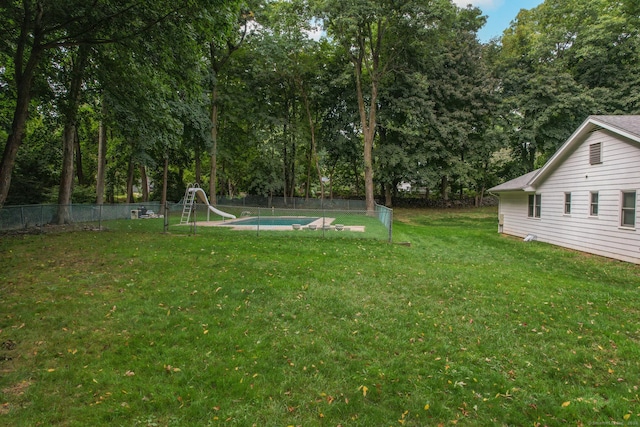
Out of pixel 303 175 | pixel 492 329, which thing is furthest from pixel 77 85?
pixel 303 175

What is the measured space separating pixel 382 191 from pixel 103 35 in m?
27.2

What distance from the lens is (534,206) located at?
14570 millimetres

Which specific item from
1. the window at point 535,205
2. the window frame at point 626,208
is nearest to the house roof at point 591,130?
the window at point 535,205

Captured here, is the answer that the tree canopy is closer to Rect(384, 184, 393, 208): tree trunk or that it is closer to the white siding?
Rect(384, 184, 393, 208): tree trunk

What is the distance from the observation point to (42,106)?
11.8 metres

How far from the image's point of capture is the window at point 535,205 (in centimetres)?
1429

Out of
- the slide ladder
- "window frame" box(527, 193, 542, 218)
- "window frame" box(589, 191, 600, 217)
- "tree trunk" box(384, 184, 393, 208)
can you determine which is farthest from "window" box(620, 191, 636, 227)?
"tree trunk" box(384, 184, 393, 208)

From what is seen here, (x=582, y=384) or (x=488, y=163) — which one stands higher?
(x=488, y=163)

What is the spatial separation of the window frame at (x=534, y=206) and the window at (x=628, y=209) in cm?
412

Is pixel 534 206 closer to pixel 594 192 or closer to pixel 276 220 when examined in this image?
pixel 594 192

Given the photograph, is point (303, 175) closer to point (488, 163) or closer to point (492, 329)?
point (488, 163)

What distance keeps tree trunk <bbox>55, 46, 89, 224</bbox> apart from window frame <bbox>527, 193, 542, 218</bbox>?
1724 cm

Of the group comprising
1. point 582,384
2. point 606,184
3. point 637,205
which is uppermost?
point 606,184

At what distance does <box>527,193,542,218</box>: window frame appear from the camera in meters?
14.3
